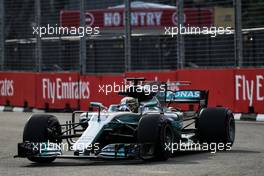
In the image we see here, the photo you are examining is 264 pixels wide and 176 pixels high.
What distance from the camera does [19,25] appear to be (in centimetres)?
2389

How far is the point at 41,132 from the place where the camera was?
1040 cm

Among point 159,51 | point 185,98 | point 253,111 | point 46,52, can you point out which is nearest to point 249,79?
point 253,111

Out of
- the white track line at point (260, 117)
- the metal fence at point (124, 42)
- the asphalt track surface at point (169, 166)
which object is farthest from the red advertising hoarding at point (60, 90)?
the asphalt track surface at point (169, 166)

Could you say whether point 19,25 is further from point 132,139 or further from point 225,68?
point 132,139

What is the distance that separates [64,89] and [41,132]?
11011 millimetres

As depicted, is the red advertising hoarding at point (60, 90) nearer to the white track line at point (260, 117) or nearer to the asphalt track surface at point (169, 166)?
the white track line at point (260, 117)

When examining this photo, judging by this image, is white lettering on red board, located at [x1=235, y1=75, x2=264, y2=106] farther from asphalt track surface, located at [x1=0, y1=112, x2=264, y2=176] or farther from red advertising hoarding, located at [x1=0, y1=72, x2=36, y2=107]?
red advertising hoarding, located at [x1=0, y1=72, x2=36, y2=107]

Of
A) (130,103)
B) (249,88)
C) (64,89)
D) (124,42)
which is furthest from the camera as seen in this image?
(64,89)

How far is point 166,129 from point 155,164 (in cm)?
71

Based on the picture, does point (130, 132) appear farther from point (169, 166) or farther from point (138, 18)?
point (138, 18)

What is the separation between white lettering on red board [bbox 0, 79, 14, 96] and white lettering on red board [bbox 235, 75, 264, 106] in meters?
8.11

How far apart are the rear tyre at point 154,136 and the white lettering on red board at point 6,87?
1349cm

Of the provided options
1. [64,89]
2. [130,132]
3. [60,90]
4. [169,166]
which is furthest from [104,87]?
[169,166]

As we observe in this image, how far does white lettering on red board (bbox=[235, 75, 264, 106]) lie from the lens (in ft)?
56.8
